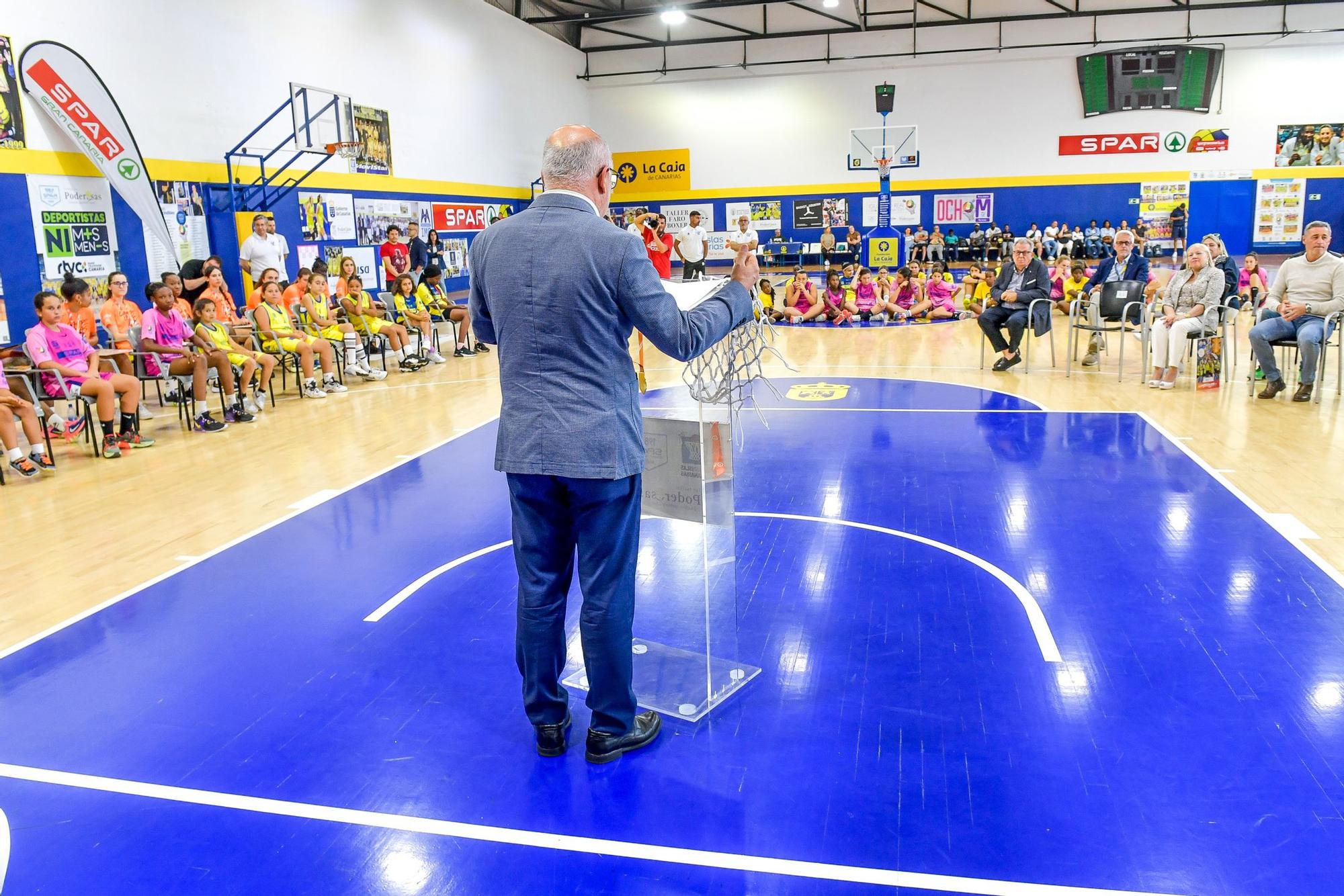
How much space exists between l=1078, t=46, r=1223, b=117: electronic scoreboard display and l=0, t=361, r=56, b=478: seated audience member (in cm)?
2016

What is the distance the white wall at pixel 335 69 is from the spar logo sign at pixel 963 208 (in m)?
8.65

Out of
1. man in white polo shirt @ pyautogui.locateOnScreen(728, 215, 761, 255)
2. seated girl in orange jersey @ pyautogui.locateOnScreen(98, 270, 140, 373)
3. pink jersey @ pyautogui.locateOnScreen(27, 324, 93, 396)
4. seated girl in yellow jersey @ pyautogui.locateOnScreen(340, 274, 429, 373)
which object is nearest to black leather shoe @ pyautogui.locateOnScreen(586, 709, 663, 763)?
pink jersey @ pyautogui.locateOnScreen(27, 324, 93, 396)

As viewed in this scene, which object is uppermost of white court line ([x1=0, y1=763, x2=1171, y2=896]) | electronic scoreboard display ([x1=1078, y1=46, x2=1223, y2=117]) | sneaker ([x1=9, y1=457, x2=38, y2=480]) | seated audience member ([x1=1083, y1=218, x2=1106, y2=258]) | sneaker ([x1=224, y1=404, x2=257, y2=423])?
electronic scoreboard display ([x1=1078, y1=46, x2=1223, y2=117])

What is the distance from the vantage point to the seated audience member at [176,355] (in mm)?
8258

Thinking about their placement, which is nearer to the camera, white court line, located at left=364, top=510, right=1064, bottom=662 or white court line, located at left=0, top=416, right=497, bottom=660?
white court line, located at left=364, top=510, right=1064, bottom=662

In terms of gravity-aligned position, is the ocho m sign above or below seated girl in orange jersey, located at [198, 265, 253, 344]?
above

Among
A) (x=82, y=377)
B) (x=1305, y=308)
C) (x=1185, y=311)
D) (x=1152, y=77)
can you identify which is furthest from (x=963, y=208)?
(x=82, y=377)

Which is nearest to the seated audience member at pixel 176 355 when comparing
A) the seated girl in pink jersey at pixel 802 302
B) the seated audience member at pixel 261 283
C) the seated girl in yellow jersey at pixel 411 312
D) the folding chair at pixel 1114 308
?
the seated audience member at pixel 261 283

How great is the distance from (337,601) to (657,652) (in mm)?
1592

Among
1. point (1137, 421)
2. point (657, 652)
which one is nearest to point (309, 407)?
point (657, 652)

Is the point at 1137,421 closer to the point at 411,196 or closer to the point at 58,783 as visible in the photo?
the point at 58,783

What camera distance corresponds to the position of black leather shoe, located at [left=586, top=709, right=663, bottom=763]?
2.95 m

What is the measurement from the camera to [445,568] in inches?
186

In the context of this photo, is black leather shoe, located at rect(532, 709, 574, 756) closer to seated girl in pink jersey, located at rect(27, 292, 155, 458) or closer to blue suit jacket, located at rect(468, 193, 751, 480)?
blue suit jacket, located at rect(468, 193, 751, 480)
